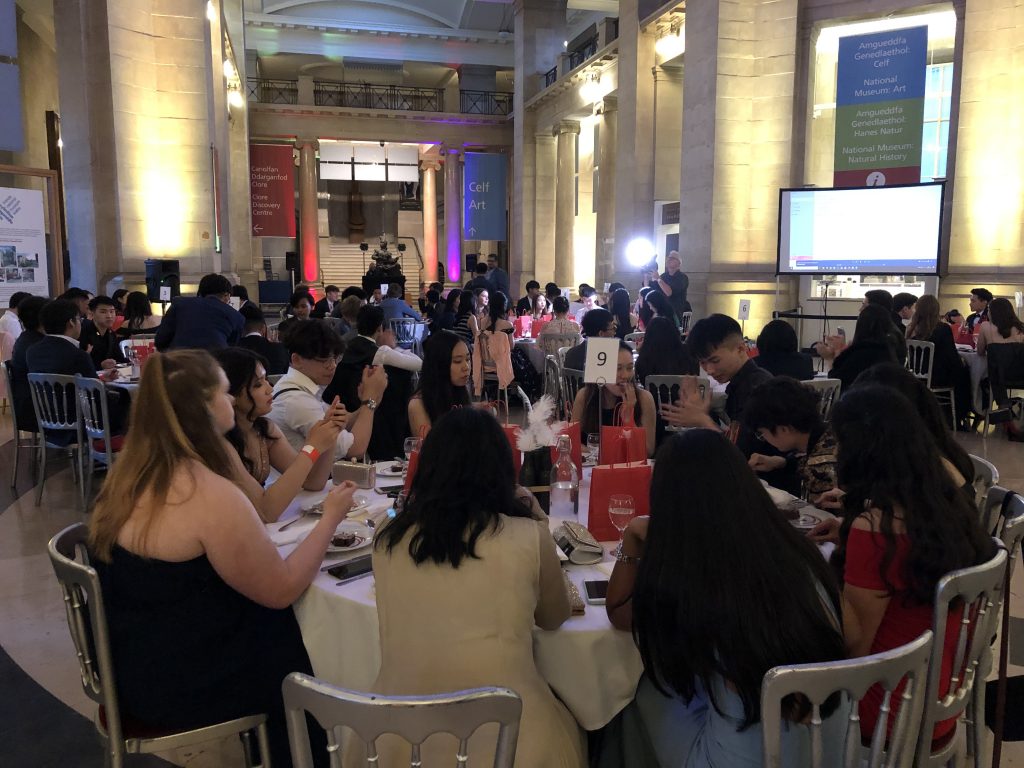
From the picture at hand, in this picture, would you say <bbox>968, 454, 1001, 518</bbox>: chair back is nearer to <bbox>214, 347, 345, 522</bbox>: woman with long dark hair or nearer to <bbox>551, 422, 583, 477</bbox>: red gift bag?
<bbox>551, 422, 583, 477</bbox>: red gift bag

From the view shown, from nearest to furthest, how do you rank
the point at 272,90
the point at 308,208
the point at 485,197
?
the point at 485,197
the point at 308,208
the point at 272,90

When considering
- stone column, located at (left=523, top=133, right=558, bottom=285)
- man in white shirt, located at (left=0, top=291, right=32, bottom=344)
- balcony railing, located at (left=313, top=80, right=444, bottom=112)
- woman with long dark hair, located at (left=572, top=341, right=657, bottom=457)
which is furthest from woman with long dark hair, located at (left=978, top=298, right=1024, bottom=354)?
balcony railing, located at (left=313, top=80, right=444, bottom=112)

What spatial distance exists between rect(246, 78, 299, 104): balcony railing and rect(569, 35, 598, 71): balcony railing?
9.14 m

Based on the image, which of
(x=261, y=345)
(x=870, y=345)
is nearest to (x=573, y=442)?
(x=870, y=345)

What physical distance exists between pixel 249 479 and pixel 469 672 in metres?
1.22

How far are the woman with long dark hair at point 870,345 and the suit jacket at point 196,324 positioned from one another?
424cm

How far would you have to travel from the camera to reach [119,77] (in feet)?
26.8

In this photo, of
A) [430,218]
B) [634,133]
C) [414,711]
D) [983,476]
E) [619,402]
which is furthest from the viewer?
[430,218]

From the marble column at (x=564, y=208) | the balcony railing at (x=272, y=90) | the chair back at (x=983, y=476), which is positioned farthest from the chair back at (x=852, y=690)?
the balcony railing at (x=272, y=90)

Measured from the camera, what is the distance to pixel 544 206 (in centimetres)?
1922

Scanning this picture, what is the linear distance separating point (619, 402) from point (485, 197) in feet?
54.1

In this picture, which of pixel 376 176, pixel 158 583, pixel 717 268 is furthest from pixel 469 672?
pixel 376 176

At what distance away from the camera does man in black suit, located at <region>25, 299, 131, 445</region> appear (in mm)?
5281

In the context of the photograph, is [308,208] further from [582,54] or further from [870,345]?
[870,345]
